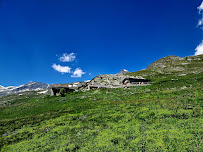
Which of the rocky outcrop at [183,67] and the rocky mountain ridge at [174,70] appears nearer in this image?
the rocky mountain ridge at [174,70]

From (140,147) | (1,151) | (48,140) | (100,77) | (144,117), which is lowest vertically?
(1,151)

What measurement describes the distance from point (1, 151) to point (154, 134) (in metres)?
Result: 16.0

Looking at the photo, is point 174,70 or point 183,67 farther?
point 183,67

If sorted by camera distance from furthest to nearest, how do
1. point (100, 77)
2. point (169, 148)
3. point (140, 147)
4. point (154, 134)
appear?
point (100, 77), point (154, 134), point (140, 147), point (169, 148)

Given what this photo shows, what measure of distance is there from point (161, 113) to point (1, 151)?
18.7m

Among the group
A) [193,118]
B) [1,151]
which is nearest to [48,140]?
[1,151]

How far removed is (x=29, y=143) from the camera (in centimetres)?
1202

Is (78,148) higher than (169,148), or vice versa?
(169,148)

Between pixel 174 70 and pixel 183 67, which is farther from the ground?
pixel 183 67

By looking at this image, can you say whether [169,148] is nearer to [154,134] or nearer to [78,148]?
[154,134]

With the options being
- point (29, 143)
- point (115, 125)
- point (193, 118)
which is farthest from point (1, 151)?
point (193, 118)

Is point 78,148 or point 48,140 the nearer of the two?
point 78,148

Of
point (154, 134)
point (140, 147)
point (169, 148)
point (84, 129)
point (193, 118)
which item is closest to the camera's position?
point (169, 148)

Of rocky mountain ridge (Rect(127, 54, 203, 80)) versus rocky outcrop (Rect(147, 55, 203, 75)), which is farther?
rocky outcrop (Rect(147, 55, 203, 75))
